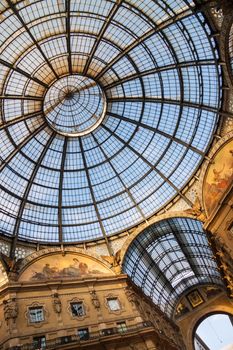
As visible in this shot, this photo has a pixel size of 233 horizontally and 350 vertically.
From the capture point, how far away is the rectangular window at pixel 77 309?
104 ft

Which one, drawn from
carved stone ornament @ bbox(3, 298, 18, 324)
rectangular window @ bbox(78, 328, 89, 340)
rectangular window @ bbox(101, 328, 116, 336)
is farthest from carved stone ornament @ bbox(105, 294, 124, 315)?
carved stone ornament @ bbox(3, 298, 18, 324)

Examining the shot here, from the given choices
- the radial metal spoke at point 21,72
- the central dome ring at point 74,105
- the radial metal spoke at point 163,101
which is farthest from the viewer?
the central dome ring at point 74,105

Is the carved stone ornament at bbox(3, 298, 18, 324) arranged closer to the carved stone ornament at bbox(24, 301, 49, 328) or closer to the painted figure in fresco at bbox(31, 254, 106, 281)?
the carved stone ornament at bbox(24, 301, 49, 328)

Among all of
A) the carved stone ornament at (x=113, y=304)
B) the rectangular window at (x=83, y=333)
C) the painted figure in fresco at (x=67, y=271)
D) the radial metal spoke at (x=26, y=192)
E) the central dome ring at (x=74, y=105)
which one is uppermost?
the central dome ring at (x=74, y=105)

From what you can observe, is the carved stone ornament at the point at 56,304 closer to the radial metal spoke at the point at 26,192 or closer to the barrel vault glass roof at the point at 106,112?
the radial metal spoke at the point at 26,192

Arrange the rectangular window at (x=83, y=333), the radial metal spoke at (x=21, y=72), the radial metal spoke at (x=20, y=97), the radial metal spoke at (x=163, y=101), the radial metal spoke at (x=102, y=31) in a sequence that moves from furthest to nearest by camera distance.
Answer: the radial metal spoke at (x=163, y=101), the radial metal spoke at (x=20, y=97), the radial metal spoke at (x=21, y=72), the radial metal spoke at (x=102, y=31), the rectangular window at (x=83, y=333)

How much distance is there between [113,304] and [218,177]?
1676 centimetres

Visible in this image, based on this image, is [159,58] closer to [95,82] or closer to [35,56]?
[95,82]

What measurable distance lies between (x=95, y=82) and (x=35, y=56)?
23.8 feet

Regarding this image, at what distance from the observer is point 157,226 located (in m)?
41.5

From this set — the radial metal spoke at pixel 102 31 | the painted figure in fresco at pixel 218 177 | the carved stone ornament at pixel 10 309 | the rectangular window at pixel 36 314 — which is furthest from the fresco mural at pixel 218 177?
the carved stone ornament at pixel 10 309

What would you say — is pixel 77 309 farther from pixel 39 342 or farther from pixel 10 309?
pixel 10 309

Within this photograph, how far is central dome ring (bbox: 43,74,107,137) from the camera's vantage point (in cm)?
3716

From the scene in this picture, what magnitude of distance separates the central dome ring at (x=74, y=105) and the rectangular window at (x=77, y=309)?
18.3 metres
